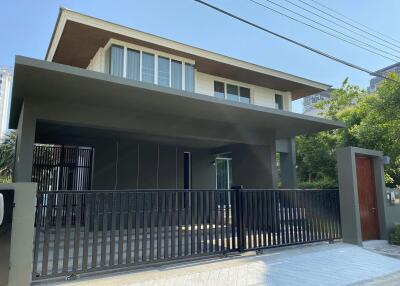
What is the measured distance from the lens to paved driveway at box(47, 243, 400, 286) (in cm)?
555

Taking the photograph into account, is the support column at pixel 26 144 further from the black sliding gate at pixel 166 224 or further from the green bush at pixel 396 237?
the green bush at pixel 396 237

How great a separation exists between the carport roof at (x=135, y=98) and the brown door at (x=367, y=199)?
Result: 59.5 inches

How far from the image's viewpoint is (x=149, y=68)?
1176 centimetres

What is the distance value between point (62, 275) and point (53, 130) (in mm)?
→ 5540

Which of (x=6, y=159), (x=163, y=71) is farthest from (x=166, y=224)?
(x=6, y=159)

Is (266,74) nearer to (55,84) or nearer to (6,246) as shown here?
(55,84)

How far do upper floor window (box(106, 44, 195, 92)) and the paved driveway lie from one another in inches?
272

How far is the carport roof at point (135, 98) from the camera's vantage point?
639 centimetres

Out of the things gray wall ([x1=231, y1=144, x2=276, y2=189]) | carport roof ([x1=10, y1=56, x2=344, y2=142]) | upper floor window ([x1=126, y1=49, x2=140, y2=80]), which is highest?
upper floor window ([x1=126, y1=49, x2=140, y2=80])

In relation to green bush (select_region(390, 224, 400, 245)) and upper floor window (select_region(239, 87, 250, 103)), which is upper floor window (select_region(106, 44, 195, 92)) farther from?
green bush (select_region(390, 224, 400, 245))

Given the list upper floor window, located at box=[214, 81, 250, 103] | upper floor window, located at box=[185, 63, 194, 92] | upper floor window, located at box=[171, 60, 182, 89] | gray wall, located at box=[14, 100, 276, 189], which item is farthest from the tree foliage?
upper floor window, located at box=[171, 60, 182, 89]

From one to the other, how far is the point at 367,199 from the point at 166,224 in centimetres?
661

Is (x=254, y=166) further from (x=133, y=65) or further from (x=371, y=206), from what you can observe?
(x=133, y=65)

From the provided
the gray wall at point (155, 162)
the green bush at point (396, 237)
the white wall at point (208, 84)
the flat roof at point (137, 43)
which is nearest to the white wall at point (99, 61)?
the white wall at point (208, 84)
